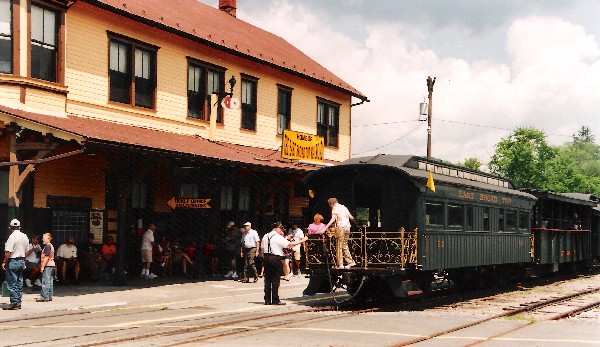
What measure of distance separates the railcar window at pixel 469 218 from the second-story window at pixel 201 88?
10.6m

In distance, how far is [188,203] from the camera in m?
21.5

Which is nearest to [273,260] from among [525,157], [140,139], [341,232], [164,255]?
[341,232]

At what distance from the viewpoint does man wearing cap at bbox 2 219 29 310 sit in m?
14.8

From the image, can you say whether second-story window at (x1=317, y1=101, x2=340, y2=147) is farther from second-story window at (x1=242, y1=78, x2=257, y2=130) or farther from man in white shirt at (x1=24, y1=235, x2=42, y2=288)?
man in white shirt at (x1=24, y1=235, x2=42, y2=288)

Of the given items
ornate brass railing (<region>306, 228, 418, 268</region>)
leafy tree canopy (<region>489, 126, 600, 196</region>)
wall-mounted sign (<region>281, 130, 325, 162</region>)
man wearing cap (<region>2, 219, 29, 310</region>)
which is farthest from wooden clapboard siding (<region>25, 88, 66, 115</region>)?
leafy tree canopy (<region>489, 126, 600, 196</region>)

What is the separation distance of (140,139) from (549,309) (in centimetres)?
1063

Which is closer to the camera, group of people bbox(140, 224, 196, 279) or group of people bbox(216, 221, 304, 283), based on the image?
group of people bbox(140, 224, 196, 279)

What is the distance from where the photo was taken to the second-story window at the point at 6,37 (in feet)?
60.4

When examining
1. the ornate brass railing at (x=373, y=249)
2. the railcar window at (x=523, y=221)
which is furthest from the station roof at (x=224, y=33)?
the railcar window at (x=523, y=221)

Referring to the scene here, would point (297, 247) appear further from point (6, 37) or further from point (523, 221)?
point (6, 37)

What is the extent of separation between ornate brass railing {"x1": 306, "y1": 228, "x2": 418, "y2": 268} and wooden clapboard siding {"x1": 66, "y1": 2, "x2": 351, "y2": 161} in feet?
27.4

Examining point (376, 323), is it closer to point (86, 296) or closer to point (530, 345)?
point (530, 345)

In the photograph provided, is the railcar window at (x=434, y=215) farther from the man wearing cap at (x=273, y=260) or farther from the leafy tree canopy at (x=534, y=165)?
the leafy tree canopy at (x=534, y=165)

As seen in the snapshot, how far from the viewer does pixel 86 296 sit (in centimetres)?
1705
